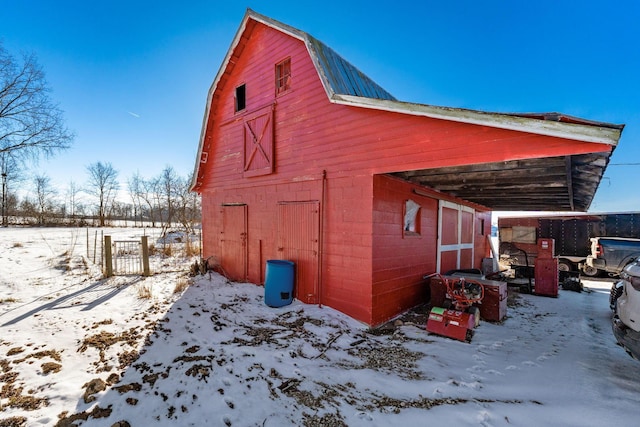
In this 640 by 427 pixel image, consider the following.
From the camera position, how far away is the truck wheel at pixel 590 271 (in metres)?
11.9

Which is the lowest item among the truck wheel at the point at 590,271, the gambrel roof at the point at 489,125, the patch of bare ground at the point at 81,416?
the truck wheel at the point at 590,271

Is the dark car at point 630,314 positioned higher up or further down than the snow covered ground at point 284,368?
higher up

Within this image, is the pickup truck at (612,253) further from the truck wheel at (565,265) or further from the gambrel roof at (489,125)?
the gambrel roof at (489,125)

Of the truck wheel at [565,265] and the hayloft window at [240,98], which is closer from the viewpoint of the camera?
the hayloft window at [240,98]

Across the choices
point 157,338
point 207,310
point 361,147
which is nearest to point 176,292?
point 207,310

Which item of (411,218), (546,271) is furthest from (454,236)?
(411,218)

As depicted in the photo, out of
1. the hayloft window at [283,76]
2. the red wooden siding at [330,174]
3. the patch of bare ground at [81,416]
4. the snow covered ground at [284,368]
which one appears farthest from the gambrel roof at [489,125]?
the patch of bare ground at [81,416]

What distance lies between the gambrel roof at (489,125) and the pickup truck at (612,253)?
4887mm

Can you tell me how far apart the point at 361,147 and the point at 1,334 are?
670cm

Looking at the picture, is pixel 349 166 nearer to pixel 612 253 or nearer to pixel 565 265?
pixel 612 253

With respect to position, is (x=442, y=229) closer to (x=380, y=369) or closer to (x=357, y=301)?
(x=357, y=301)

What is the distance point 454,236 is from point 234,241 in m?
6.99

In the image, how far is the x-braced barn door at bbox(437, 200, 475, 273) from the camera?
7.99 m

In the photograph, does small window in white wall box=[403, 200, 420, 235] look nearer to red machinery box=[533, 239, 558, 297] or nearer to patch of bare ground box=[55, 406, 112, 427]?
red machinery box=[533, 239, 558, 297]
